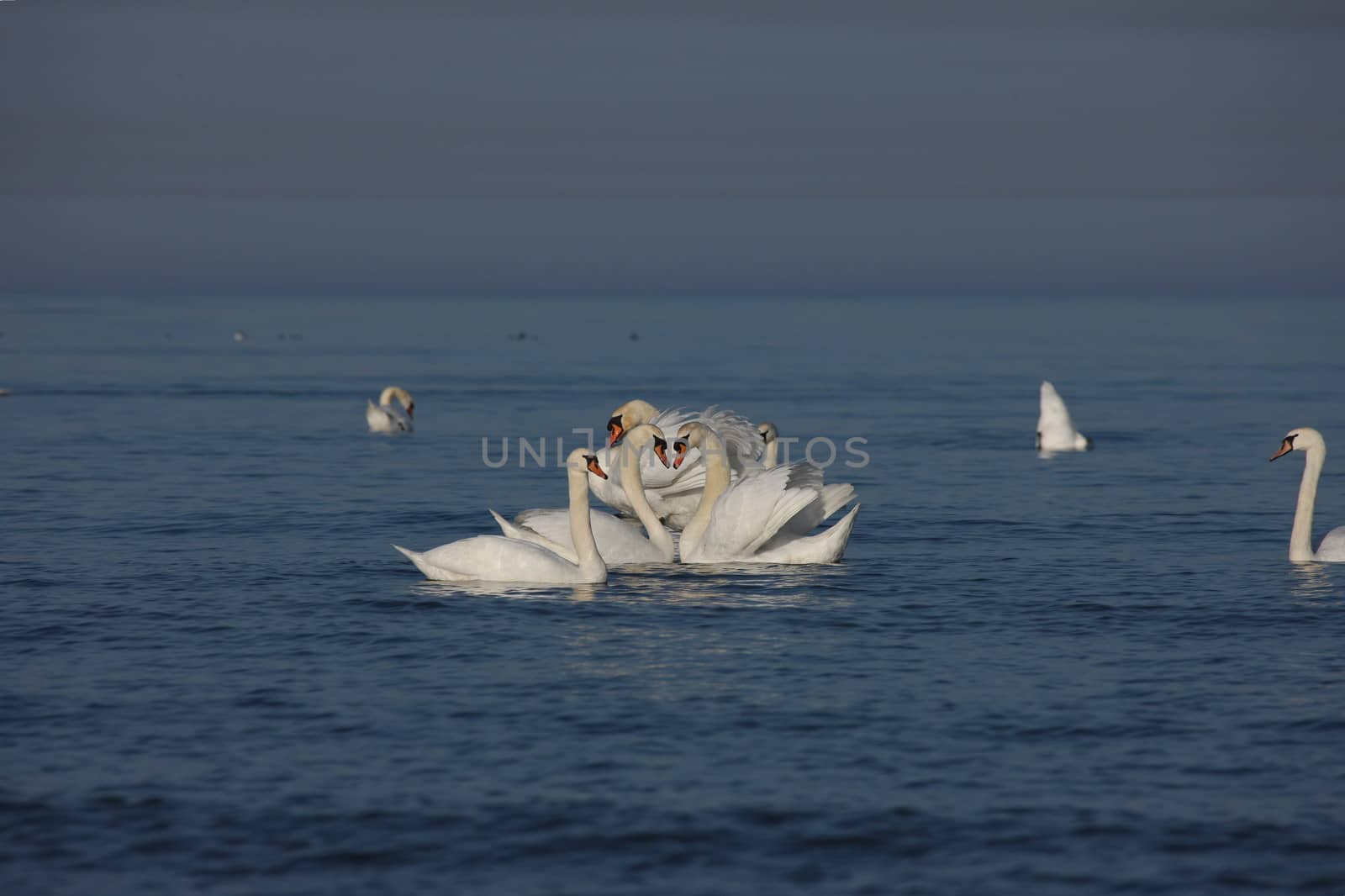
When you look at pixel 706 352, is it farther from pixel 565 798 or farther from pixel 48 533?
pixel 565 798

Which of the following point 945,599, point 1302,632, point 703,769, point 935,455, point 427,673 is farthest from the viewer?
point 935,455

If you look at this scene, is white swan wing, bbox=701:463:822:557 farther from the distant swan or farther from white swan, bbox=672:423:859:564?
the distant swan

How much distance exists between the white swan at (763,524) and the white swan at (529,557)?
5.83ft

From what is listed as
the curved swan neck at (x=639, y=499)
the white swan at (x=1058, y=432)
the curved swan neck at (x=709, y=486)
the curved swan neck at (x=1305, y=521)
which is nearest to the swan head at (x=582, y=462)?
the curved swan neck at (x=639, y=499)

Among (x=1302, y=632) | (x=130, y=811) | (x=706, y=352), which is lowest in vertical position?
(x=130, y=811)

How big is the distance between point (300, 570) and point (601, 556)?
3.29 metres

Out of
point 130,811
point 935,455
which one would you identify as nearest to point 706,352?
point 935,455

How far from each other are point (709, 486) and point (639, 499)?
2.80 feet

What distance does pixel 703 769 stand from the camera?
1030 centimetres

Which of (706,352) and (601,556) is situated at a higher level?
(706,352)

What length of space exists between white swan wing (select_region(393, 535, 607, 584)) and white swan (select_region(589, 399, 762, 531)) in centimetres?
360

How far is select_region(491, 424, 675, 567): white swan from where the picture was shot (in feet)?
56.5

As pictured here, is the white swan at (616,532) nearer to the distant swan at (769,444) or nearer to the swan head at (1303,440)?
the distant swan at (769,444)

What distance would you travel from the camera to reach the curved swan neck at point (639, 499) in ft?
58.3
